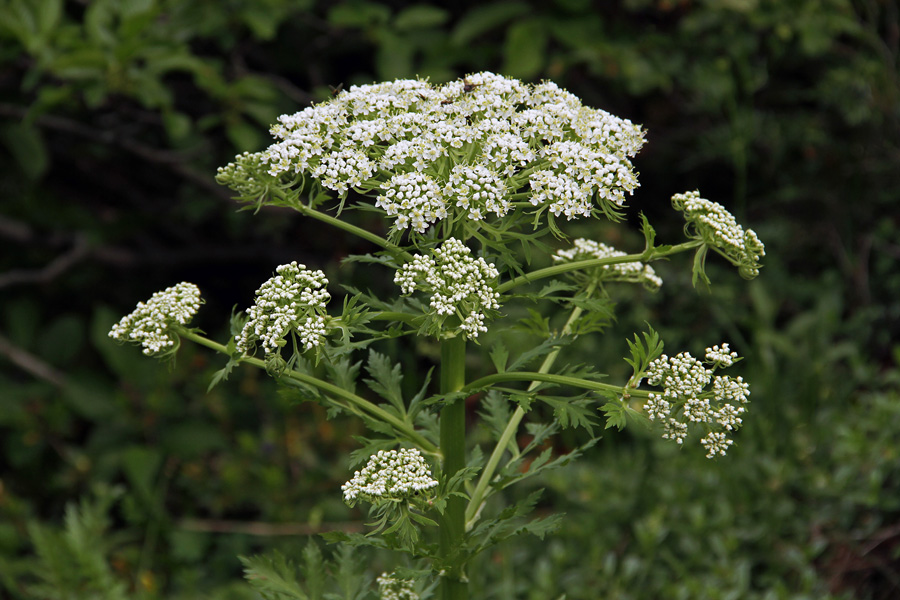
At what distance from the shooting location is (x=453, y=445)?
2283 mm

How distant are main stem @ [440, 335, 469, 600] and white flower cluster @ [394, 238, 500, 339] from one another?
0.28 m

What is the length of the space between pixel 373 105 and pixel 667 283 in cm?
372

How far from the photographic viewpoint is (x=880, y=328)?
17.6 ft

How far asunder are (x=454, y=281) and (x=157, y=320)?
0.84m

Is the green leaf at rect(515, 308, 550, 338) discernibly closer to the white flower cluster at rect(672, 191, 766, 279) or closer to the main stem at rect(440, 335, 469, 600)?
the main stem at rect(440, 335, 469, 600)

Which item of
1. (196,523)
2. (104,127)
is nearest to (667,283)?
(196,523)

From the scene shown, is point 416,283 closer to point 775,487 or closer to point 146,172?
point 775,487

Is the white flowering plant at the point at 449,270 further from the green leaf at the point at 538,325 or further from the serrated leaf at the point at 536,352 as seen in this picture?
the green leaf at the point at 538,325

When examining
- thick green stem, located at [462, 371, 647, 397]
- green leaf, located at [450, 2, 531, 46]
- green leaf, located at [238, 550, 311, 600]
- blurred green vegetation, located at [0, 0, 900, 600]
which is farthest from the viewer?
green leaf, located at [450, 2, 531, 46]

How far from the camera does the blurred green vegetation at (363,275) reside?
13.2ft

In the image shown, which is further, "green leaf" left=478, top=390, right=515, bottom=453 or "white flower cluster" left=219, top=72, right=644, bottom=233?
"green leaf" left=478, top=390, right=515, bottom=453

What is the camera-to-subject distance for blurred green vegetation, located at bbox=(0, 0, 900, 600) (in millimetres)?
4031

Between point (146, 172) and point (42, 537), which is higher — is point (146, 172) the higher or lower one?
the higher one

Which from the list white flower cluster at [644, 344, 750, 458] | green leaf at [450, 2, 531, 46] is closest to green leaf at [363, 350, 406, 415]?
white flower cluster at [644, 344, 750, 458]
